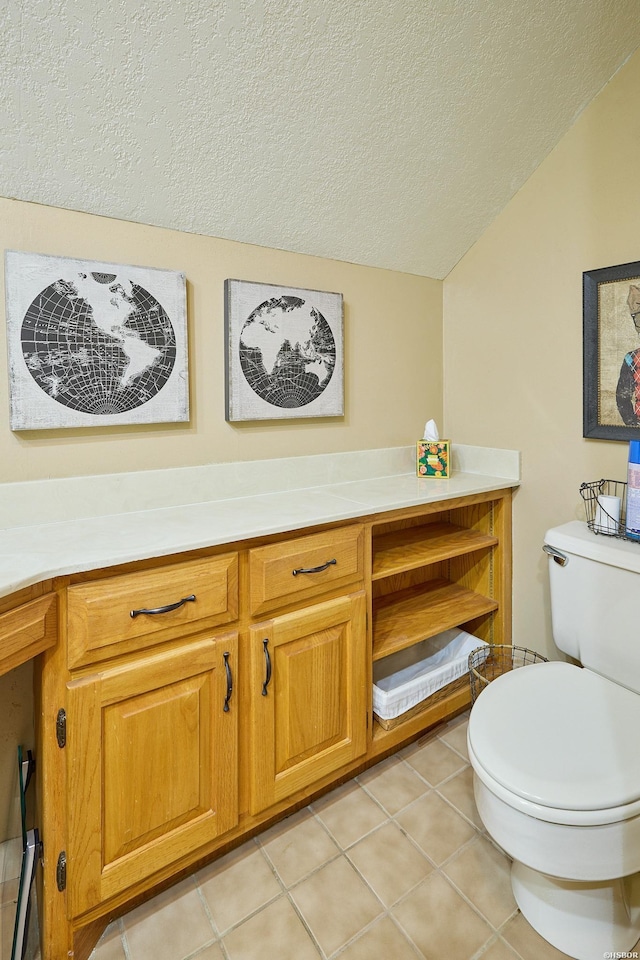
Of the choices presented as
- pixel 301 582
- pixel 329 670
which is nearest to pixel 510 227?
pixel 301 582

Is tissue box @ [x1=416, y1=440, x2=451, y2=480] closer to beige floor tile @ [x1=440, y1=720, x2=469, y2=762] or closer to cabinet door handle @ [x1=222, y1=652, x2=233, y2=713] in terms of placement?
beige floor tile @ [x1=440, y1=720, x2=469, y2=762]

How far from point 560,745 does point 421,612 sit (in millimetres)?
812

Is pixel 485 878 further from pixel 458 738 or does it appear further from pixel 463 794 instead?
pixel 458 738

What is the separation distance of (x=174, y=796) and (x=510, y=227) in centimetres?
218

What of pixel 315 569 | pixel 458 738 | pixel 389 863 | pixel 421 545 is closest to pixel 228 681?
pixel 315 569

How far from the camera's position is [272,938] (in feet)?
3.85

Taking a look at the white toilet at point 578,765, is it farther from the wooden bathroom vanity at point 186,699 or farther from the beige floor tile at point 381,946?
the wooden bathroom vanity at point 186,699

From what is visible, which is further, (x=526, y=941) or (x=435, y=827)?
(x=435, y=827)

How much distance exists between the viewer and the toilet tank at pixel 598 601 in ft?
4.50

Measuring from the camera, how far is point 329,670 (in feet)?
→ 4.79

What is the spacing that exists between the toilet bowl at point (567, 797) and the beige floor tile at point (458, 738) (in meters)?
0.53

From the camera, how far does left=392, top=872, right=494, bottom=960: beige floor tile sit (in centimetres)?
114

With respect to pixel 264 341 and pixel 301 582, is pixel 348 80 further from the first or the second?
pixel 301 582

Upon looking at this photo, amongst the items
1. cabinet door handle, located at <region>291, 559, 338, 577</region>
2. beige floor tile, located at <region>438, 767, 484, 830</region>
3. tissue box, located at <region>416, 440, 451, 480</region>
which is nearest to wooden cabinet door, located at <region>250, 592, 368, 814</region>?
cabinet door handle, located at <region>291, 559, 338, 577</region>
